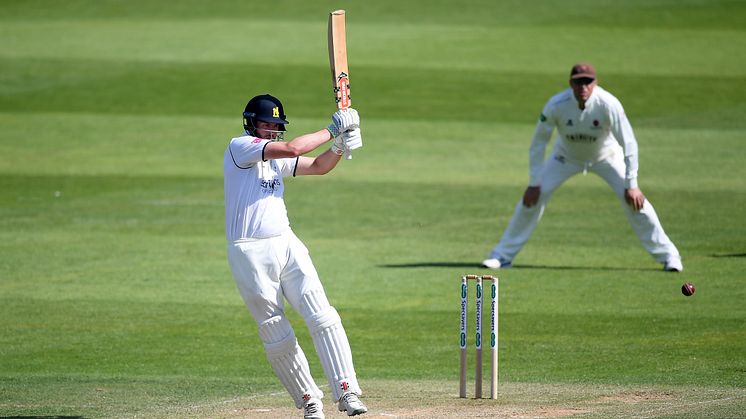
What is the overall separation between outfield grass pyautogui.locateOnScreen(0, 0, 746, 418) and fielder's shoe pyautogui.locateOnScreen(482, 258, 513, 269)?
0.22 metres

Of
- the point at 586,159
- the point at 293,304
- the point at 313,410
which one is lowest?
the point at 313,410

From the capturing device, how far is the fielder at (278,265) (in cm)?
730

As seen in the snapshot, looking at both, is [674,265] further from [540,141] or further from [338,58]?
[338,58]

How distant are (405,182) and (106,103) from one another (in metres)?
7.75

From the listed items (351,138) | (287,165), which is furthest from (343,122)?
(287,165)

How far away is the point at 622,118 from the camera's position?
1235 cm

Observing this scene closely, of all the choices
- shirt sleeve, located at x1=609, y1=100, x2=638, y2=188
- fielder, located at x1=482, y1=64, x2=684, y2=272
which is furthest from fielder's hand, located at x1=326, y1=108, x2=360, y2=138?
shirt sleeve, located at x1=609, y1=100, x2=638, y2=188

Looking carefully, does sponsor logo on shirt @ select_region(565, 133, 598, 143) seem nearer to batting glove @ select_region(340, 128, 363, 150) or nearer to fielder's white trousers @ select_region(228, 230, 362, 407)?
batting glove @ select_region(340, 128, 363, 150)

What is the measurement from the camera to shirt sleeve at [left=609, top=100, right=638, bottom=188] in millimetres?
12297

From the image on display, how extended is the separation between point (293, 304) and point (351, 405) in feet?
2.29

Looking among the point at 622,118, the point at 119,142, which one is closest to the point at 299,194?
the point at 119,142

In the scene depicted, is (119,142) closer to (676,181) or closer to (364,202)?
(364,202)

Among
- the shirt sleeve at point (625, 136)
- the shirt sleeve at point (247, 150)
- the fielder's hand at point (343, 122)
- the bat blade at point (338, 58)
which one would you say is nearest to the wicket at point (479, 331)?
the fielder's hand at point (343, 122)

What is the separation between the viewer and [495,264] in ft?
42.4
